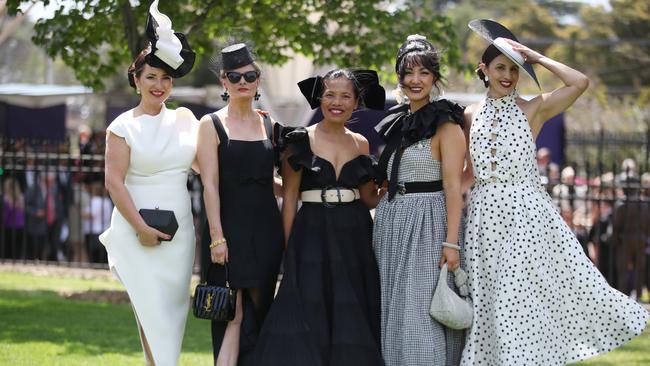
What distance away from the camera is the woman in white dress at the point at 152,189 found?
21.1ft

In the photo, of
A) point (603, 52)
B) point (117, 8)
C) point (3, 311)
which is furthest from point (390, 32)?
point (603, 52)

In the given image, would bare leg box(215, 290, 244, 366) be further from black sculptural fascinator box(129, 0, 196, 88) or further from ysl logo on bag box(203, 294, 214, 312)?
black sculptural fascinator box(129, 0, 196, 88)

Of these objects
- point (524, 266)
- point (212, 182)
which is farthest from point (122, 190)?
point (524, 266)

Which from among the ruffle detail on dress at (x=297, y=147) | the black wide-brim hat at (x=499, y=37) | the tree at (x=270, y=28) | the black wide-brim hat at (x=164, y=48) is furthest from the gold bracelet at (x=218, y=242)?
the tree at (x=270, y=28)

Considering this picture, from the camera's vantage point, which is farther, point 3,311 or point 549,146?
point 549,146

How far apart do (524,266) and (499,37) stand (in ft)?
4.44

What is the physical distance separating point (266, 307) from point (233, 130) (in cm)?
109

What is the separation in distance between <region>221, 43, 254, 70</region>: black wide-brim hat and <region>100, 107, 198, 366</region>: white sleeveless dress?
0.46 metres

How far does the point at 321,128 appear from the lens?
6.87m

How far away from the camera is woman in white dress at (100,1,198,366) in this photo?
21.1ft

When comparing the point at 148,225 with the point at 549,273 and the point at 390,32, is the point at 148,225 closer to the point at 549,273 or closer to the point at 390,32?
the point at 549,273

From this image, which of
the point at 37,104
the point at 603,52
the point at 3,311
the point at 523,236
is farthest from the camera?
the point at 603,52

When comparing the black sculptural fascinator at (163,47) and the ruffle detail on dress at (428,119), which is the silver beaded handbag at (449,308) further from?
the black sculptural fascinator at (163,47)

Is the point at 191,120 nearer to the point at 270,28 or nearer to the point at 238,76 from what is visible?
the point at 238,76
